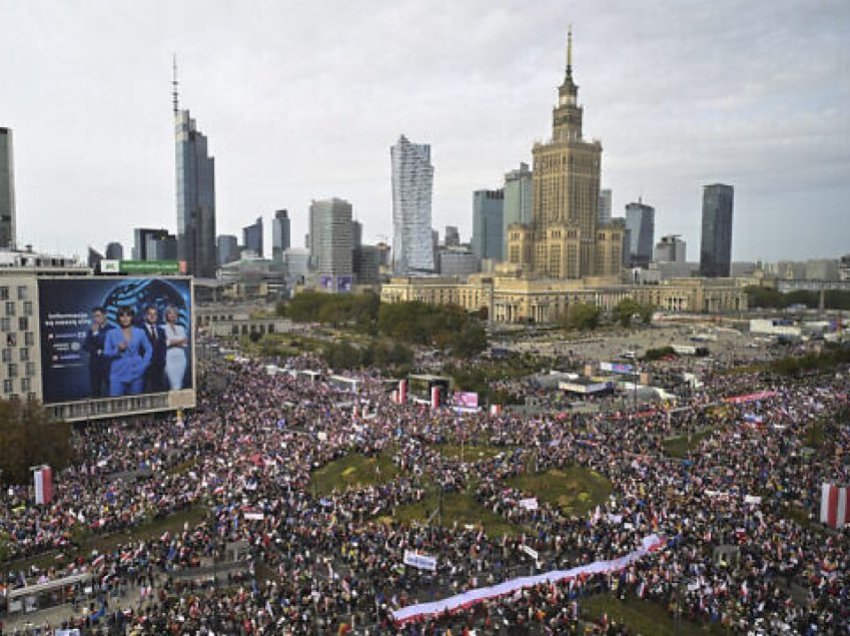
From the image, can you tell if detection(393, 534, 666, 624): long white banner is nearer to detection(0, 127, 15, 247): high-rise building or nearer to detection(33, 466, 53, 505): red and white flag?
detection(33, 466, 53, 505): red and white flag

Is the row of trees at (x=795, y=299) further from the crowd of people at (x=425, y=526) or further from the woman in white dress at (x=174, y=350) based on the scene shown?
the woman in white dress at (x=174, y=350)

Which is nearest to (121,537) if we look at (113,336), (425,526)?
(425,526)

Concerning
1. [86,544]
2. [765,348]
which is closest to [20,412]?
[86,544]

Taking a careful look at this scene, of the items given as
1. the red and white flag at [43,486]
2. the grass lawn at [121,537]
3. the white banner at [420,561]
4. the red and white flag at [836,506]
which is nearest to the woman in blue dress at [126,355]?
the red and white flag at [43,486]

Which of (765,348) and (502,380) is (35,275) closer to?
(502,380)

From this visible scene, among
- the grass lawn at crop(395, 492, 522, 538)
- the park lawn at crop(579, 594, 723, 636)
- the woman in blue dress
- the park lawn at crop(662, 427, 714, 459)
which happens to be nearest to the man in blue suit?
the woman in blue dress

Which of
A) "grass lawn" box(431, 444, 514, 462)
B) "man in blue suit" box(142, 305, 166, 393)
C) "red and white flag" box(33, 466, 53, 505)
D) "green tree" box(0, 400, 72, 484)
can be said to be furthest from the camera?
"man in blue suit" box(142, 305, 166, 393)

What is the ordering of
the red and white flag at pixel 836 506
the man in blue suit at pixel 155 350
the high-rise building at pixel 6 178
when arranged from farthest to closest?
the high-rise building at pixel 6 178 → the man in blue suit at pixel 155 350 → the red and white flag at pixel 836 506
